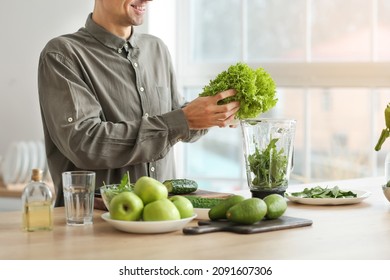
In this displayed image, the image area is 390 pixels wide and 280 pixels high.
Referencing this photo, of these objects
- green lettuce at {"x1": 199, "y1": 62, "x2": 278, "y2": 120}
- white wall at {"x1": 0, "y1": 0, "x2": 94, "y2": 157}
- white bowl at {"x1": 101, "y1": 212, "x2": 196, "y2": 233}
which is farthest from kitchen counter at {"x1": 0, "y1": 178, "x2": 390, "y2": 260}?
white wall at {"x1": 0, "y1": 0, "x2": 94, "y2": 157}

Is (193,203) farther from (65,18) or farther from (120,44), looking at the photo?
(65,18)

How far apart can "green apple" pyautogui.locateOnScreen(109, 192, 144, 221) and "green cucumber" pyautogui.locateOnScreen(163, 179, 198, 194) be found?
21.0 inches

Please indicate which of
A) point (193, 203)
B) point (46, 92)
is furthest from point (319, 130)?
point (193, 203)

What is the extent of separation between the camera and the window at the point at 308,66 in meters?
4.86

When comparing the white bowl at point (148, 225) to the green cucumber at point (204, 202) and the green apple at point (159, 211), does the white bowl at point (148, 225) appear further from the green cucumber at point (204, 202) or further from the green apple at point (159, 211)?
the green cucumber at point (204, 202)

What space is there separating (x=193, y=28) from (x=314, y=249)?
3698 millimetres

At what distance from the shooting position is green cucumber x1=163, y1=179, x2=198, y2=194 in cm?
259

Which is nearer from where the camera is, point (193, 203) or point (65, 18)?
point (193, 203)

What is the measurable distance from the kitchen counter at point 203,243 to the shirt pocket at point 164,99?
1060mm

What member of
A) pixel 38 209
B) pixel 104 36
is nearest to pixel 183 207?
pixel 38 209

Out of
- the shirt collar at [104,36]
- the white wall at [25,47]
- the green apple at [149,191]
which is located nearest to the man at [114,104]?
the shirt collar at [104,36]

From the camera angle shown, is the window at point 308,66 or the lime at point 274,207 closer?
the lime at point 274,207

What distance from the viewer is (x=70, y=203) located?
85.5 inches

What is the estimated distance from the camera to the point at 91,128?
2812mm
